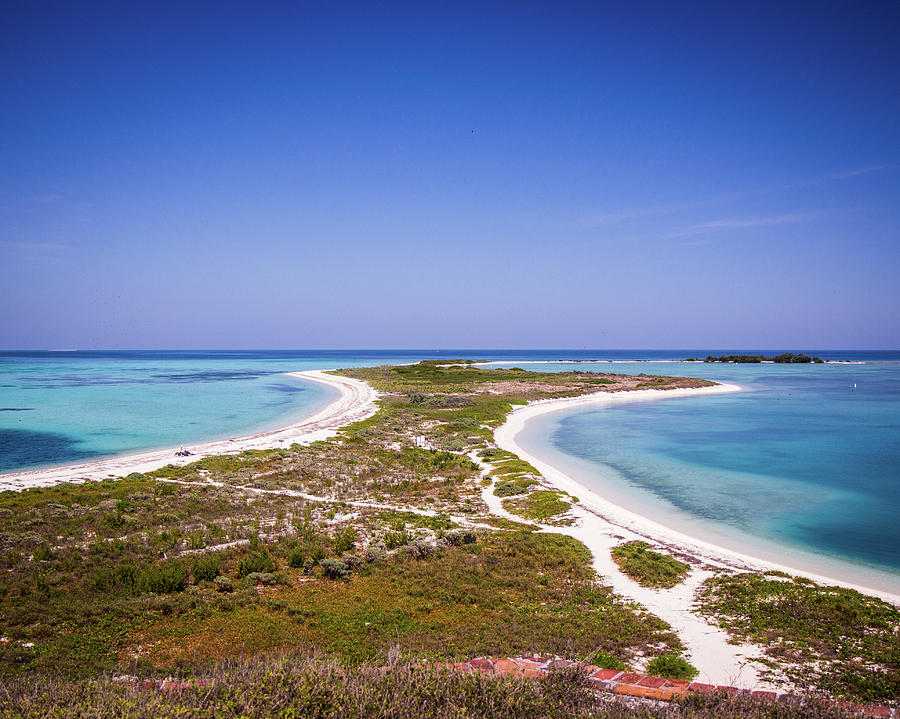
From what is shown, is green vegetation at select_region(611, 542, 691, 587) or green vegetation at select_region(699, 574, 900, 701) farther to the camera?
green vegetation at select_region(611, 542, 691, 587)

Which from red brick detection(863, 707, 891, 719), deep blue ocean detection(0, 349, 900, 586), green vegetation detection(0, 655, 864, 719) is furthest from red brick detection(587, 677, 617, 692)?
deep blue ocean detection(0, 349, 900, 586)

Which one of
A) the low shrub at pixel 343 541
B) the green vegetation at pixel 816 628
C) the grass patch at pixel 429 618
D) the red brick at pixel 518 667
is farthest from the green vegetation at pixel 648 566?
the low shrub at pixel 343 541

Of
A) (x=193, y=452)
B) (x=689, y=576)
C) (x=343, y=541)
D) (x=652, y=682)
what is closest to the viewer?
(x=652, y=682)

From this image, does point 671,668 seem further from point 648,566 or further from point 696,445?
point 696,445

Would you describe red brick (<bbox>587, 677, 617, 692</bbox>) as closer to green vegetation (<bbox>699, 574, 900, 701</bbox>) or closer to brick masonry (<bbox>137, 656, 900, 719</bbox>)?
brick masonry (<bbox>137, 656, 900, 719</bbox>)

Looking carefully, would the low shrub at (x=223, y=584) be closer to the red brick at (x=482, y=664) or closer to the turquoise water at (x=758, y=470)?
the red brick at (x=482, y=664)

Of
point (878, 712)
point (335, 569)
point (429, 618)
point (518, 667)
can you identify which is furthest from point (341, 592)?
point (878, 712)

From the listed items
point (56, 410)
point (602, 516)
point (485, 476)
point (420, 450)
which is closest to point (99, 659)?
point (602, 516)
